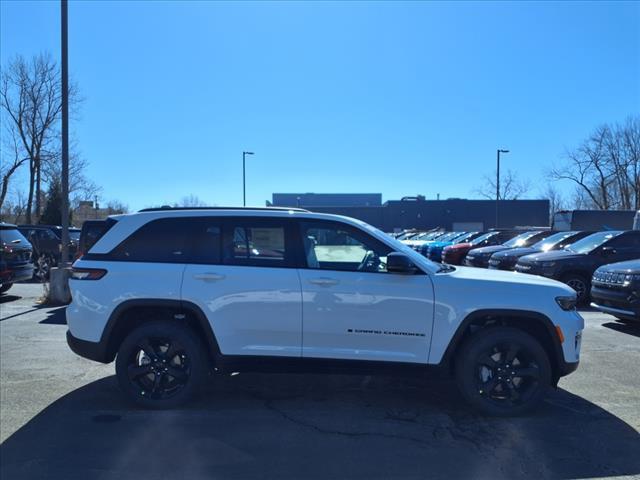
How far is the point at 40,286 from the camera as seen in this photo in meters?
15.1

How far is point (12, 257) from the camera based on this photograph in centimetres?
1199

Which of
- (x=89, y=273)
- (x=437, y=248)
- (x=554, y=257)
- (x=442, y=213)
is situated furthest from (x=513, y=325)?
(x=442, y=213)

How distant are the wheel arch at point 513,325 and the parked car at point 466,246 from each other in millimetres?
14949

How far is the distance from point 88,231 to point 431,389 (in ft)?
14.5

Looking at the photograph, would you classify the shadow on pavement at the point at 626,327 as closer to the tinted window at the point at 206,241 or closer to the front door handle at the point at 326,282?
the front door handle at the point at 326,282

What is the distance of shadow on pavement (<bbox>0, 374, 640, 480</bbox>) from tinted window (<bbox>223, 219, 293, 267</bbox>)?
4.62ft

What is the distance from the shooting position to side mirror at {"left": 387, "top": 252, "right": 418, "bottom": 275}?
456 cm

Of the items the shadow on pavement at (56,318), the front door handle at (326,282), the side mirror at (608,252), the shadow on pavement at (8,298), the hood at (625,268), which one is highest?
the side mirror at (608,252)

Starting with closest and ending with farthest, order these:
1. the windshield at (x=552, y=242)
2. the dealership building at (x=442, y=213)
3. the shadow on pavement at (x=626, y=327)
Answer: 1. the shadow on pavement at (x=626, y=327)
2. the windshield at (x=552, y=242)
3. the dealership building at (x=442, y=213)

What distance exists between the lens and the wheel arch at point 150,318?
188 inches

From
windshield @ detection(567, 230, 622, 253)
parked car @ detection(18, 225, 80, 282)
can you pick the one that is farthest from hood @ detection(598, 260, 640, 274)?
parked car @ detection(18, 225, 80, 282)

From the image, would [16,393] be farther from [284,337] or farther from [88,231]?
[284,337]

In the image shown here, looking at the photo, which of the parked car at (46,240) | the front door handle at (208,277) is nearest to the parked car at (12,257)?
the parked car at (46,240)

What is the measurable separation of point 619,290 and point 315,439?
657 centimetres
